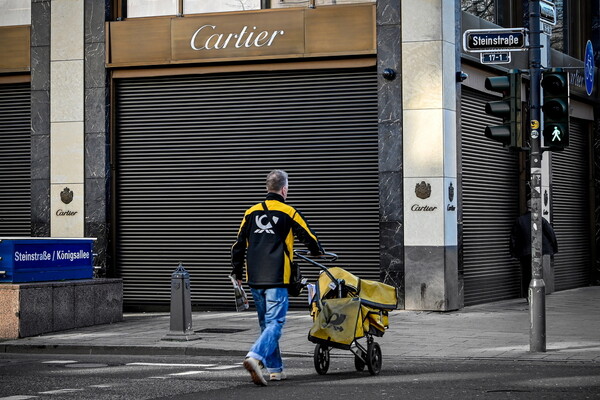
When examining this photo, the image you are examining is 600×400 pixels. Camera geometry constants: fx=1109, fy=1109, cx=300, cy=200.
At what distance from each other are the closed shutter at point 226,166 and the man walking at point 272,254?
8197mm

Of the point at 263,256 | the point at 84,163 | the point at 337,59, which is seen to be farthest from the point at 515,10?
the point at 263,256

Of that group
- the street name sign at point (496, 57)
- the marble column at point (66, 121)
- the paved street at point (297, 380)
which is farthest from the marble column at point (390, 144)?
the paved street at point (297, 380)

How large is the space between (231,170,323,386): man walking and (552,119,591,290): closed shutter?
14.4 metres

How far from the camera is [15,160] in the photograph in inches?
807

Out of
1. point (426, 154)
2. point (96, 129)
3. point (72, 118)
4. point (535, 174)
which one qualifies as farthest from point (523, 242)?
point (72, 118)

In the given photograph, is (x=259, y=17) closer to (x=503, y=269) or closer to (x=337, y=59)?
(x=337, y=59)

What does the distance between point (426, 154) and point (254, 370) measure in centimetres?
883

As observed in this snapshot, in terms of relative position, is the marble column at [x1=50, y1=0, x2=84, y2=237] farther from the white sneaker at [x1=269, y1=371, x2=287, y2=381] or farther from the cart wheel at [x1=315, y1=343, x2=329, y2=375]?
the white sneaker at [x1=269, y1=371, x2=287, y2=381]

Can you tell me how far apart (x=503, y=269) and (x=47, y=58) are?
9301 millimetres

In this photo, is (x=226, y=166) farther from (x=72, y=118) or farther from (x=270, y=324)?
(x=270, y=324)

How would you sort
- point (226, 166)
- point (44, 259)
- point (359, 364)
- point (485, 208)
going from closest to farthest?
point (359, 364) < point (44, 259) < point (226, 166) < point (485, 208)

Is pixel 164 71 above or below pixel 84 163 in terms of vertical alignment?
above

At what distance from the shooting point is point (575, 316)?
1727cm

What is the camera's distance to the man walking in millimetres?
10125
